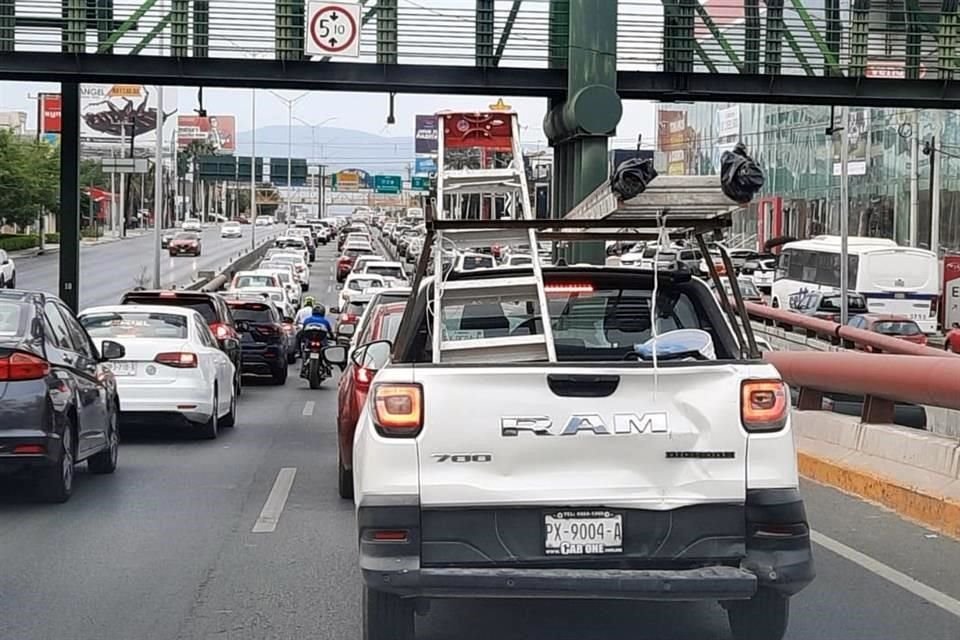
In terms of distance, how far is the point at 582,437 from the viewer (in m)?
6.01

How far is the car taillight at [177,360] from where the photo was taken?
15305mm

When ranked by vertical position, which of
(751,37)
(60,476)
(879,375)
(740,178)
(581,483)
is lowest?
(60,476)

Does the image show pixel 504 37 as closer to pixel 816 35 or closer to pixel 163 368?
pixel 816 35

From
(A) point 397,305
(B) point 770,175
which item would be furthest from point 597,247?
(B) point 770,175

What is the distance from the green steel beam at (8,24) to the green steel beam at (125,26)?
4.58 ft

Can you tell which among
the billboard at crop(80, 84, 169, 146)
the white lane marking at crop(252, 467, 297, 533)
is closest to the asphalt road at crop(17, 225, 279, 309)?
the billboard at crop(80, 84, 169, 146)

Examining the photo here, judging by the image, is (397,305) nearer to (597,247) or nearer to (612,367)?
(612,367)

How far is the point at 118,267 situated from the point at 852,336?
188 feet

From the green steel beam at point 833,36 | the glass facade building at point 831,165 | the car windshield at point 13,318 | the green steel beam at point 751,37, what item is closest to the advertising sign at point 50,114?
the glass facade building at point 831,165

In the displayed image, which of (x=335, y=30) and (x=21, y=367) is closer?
(x=21, y=367)

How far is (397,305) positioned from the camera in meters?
12.7

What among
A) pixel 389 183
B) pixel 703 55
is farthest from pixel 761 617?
pixel 389 183

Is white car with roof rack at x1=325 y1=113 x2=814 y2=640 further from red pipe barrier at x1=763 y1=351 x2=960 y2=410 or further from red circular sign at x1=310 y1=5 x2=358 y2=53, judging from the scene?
red circular sign at x1=310 y1=5 x2=358 y2=53

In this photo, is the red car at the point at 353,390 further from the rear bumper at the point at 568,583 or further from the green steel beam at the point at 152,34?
the green steel beam at the point at 152,34
